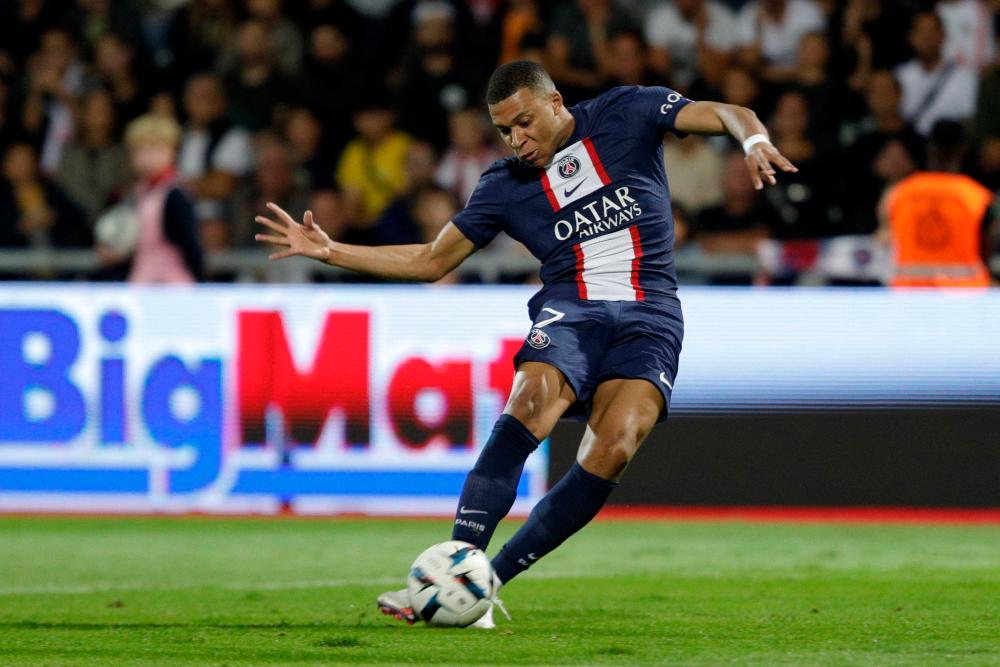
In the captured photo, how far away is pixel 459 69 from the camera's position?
43.9 ft

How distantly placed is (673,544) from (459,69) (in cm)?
554

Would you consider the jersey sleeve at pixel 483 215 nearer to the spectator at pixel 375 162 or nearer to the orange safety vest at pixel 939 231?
the orange safety vest at pixel 939 231

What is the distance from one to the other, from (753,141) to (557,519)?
142 centimetres

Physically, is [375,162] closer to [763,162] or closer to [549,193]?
[549,193]

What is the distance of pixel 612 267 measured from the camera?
242 inches

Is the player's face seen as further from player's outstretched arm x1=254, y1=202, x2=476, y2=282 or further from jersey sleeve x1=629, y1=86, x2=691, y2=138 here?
player's outstretched arm x1=254, y1=202, x2=476, y2=282

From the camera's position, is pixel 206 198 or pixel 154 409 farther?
pixel 206 198

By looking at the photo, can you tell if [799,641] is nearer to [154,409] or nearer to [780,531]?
[780,531]

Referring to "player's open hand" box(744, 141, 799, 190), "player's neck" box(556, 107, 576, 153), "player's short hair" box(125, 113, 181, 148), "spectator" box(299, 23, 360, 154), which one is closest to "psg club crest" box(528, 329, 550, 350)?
"player's neck" box(556, 107, 576, 153)

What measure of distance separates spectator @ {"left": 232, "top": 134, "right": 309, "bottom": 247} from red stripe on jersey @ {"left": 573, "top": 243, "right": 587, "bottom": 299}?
21.8 feet

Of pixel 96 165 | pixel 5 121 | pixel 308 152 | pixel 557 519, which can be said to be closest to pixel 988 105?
pixel 308 152

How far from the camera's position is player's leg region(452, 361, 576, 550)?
5750mm

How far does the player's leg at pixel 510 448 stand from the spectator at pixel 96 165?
799cm

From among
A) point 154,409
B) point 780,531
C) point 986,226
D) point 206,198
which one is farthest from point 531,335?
point 206,198
